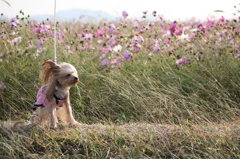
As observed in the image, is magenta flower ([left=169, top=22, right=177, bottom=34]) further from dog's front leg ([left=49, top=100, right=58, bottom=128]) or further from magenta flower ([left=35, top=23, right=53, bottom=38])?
dog's front leg ([left=49, top=100, right=58, bottom=128])

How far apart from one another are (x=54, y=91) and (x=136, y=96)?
1154 millimetres

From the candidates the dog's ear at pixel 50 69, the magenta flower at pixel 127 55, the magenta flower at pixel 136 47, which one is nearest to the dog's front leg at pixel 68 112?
the dog's ear at pixel 50 69

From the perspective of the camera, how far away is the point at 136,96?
14.7 feet

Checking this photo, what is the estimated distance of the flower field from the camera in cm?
330

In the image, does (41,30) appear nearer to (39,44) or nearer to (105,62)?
(39,44)

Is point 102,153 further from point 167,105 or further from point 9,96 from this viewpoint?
point 9,96

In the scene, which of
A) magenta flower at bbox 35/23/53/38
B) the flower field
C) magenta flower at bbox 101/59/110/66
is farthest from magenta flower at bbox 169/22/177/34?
magenta flower at bbox 35/23/53/38

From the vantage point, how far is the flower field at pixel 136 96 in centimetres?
330

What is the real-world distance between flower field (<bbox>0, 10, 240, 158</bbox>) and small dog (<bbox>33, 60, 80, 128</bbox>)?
0.15 meters

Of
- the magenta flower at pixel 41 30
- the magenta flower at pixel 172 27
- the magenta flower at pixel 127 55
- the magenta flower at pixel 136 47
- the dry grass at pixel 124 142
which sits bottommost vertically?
the dry grass at pixel 124 142

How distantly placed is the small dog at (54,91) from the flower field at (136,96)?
0.50 ft

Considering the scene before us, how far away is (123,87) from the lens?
4625mm

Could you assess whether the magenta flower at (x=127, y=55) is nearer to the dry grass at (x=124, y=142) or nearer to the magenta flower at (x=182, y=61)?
the magenta flower at (x=182, y=61)

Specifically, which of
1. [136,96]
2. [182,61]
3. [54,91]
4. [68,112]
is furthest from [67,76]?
[182,61]
